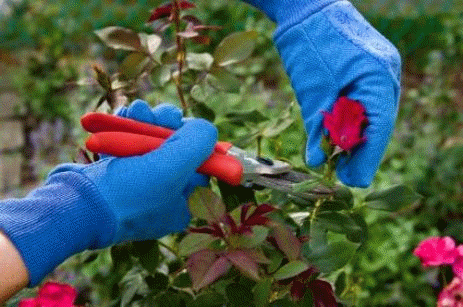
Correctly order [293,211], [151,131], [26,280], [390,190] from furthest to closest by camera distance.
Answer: [293,211]
[390,190]
[151,131]
[26,280]

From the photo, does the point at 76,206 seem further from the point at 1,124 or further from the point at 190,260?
the point at 1,124

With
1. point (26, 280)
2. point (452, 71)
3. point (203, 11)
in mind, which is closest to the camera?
point (26, 280)

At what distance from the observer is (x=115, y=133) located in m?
1.44

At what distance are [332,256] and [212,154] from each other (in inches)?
9.1

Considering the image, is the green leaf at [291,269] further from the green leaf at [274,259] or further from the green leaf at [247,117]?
the green leaf at [247,117]

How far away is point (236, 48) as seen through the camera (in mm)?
1876

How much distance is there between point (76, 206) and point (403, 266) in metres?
1.53

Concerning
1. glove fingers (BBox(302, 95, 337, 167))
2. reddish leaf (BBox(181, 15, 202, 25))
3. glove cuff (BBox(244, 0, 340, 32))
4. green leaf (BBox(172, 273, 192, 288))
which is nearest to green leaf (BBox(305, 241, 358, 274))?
glove fingers (BBox(302, 95, 337, 167))

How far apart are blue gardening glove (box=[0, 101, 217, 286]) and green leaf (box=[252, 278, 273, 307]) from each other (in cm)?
17

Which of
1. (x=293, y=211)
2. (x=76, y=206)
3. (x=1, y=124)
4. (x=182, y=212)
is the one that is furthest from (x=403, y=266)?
(x=1, y=124)

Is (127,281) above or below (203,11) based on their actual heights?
above

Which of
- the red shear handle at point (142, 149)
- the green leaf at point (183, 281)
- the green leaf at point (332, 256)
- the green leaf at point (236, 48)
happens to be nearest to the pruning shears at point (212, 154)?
the red shear handle at point (142, 149)

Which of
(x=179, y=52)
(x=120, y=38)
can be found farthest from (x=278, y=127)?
(x=120, y=38)

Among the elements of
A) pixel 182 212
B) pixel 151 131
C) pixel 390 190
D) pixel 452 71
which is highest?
pixel 151 131
